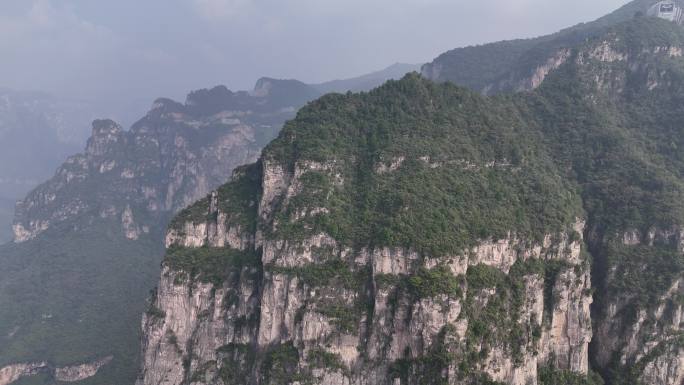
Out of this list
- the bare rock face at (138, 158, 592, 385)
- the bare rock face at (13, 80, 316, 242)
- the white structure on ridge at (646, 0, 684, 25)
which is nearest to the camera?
the bare rock face at (138, 158, 592, 385)

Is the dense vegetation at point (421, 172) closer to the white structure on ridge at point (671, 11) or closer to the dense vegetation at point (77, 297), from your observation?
the dense vegetation at point (77, 297)

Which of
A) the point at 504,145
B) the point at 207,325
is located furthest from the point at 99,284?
the point at 504,145

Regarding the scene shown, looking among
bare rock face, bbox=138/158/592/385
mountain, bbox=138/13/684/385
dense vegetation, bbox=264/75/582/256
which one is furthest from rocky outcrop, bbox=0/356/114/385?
dense vegetation, bbox=264/75/582/256

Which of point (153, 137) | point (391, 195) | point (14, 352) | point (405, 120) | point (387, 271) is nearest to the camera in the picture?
point (387, 271)

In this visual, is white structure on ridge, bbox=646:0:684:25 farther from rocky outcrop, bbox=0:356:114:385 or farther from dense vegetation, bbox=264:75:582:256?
rocky outcrop, bbox=0:356:114:385

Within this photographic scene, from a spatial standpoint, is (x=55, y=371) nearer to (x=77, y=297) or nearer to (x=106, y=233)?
(x=77, y=297)

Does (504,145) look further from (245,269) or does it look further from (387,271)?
(245,269)

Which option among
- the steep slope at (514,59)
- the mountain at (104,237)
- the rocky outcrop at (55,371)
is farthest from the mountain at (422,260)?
the steep slope at (514,59)

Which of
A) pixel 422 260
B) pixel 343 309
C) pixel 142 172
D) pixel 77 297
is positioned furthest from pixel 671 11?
pixel 142 172
